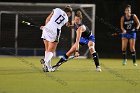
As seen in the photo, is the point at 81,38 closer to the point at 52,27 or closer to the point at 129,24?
the point at 52,27

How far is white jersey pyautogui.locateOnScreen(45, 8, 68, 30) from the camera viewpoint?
11328mm

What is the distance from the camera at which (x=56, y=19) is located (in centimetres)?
1137

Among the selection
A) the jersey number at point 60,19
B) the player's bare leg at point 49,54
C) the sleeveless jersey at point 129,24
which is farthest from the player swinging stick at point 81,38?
the sleeveless jersey at point 129,24

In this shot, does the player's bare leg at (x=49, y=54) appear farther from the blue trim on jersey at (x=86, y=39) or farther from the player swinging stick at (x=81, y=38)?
the blue trim on jersey at (x=86, y=39)

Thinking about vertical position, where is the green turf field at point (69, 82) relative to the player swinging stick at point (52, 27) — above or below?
below

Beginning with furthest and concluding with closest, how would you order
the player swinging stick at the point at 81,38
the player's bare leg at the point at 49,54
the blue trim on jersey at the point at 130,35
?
the blue trim on jersey at the point at 130,35 → the player swinging stick at the point at 81,38 → the player's bare leg at the point at 49,54

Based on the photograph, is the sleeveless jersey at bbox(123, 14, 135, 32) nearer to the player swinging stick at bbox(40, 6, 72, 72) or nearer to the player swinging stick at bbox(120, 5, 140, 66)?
the player swinging stick at bbox(120, 5, 140, 66)

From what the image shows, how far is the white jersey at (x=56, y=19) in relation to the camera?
446 inches

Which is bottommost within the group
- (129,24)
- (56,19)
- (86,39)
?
(86,39)

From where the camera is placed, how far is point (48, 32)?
11.4 m

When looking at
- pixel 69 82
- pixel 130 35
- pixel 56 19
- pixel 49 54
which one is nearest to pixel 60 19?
pixel 56 19

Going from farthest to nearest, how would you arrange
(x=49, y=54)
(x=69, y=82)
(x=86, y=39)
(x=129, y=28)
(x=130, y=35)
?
(x=129, y=28) < (x=130, y=35) < (x=86, y=39) < (x=49, y=54) < (x=69, y=82)

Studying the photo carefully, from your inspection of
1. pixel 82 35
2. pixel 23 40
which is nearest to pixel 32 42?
pixel 23 40

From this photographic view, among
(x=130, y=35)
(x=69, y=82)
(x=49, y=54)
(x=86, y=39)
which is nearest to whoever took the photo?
(x=69, y=82)
